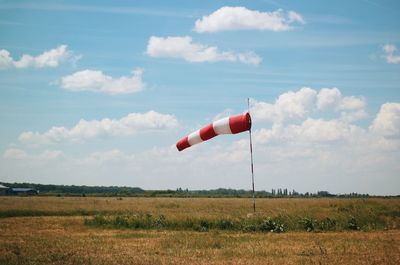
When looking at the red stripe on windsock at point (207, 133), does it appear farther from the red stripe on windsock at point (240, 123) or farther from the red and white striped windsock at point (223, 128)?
the red stripe on windsock at point (240, 123)

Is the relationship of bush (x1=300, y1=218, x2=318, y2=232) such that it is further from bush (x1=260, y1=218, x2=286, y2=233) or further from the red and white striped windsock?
the red and white striped windsock

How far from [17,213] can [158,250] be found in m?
27.6

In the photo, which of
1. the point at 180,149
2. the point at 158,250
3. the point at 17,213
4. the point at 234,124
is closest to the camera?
the point at 158,250

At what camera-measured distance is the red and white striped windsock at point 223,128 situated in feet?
71.2

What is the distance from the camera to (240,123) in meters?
21.7

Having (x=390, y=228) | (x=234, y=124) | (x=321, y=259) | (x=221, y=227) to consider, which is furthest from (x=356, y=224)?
(x=321, y=259)

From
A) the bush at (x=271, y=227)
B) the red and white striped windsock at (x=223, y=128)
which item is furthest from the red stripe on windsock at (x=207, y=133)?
the bush at (x=271, y=227)

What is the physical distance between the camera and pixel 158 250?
16.9 m

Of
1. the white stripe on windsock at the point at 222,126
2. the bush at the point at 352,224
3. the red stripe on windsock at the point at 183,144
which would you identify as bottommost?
the bush at the point at 352,224

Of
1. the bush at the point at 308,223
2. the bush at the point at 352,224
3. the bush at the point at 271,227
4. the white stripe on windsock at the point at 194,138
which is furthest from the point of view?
the bush at the point at 352,224

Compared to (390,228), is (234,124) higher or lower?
higher

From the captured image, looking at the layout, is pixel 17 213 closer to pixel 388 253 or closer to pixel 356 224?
pixel 356 224

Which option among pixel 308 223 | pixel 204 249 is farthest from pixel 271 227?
pixel 204 249

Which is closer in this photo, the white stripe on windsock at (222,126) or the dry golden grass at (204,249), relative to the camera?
the dry golden grass at (204,249)
